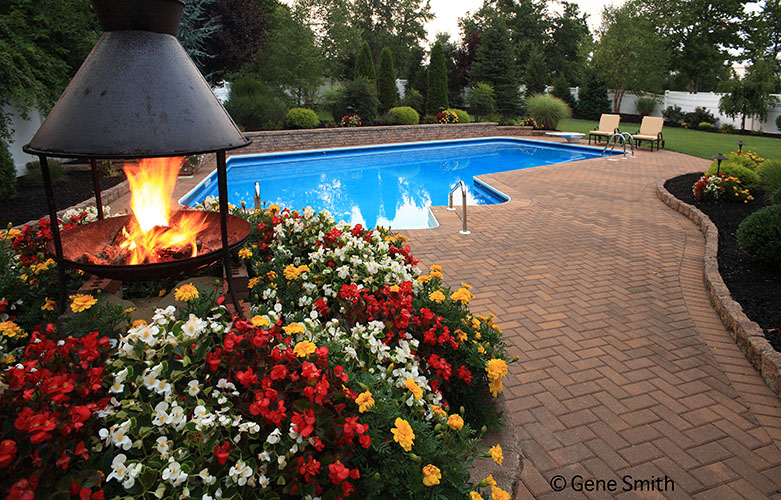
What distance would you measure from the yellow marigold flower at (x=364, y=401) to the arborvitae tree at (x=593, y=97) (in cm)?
2647

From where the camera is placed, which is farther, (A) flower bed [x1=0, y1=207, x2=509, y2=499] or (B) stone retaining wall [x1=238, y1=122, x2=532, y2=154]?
(B) stone retaining wall [x1=238, y1=122, x2=532, y2=154]

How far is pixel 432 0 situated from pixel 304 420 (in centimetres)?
3933

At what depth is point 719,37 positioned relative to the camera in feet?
97.1

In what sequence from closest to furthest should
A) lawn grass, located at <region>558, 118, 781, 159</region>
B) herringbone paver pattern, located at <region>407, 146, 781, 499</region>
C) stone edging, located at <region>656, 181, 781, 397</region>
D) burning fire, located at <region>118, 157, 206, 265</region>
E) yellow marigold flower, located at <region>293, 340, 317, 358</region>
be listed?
1. yellow marigold flower, located at <region>293, 340, 317, 358</region>
2. herringbone paver pattern, located at <region>407, 146, 781, 499</region>
3. burning fire, located at <region>118, 157, 206, 265</region>
4. stone edging, located at <region>656, 181, 781, 397</region>
5. lawn grass, located at <region>558, 118, 781, 159</region>

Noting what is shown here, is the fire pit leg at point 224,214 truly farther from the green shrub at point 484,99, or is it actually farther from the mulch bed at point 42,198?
the green shrub at point 484,99

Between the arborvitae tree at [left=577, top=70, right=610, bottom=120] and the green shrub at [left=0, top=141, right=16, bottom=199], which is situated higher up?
the arborvitae tree at [left=577, top=70, right=610, bottom=120]

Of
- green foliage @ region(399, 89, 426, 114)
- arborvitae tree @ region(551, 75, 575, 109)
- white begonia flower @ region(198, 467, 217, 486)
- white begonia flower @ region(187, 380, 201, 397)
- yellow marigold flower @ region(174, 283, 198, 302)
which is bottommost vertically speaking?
white begonia flower @ region(198, 467, 217, 486)

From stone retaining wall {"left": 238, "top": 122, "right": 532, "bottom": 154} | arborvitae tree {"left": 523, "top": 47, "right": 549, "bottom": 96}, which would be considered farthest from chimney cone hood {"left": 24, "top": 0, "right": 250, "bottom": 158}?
arborvitae tree {"left": 523, "top": 47, "right": 549, "bottom": 96}

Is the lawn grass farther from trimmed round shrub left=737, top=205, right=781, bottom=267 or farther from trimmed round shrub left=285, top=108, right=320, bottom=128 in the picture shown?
trimmed round shrub left=285, top=108, right=320, bottom=128

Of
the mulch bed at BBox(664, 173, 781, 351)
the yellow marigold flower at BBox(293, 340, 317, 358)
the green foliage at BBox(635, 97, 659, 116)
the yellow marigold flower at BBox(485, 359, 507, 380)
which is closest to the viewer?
the yellow marigold flower at BBox(293, 340, 317, 358)

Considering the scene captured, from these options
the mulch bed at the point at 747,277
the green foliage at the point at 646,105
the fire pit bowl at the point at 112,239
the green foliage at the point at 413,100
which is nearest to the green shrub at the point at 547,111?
the green foliage at the point at 413,100

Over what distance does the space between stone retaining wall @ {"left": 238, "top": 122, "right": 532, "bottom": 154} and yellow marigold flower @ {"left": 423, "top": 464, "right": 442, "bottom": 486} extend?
1262cm

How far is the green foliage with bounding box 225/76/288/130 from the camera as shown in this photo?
15.3 m

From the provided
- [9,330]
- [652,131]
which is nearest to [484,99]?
[652,131]
